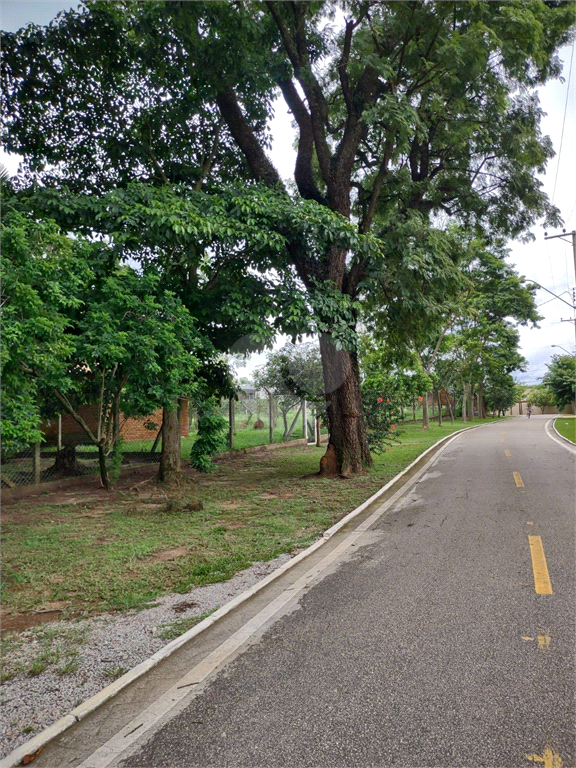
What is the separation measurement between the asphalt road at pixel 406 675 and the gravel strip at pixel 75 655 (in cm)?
69

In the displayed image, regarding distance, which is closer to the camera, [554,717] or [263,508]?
[554,717]

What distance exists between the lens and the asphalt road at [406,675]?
2.77m

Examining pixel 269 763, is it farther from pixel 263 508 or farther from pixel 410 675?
pixel 263 508

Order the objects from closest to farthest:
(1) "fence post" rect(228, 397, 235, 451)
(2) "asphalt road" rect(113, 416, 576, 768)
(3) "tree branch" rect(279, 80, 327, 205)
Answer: (2) "asphalt road" rect(113, 416, 576, 768) < (3) "tree branch" rect(279, 80, 327, 205) < (1) "fence post" rect(228, 397, 235, 451)

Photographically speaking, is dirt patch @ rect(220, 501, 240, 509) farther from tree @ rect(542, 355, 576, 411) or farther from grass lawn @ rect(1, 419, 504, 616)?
tree @ rect(542, 355, 576, 411)

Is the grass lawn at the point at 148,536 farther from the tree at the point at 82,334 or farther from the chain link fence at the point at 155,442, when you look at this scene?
the tree at the point at 82,334

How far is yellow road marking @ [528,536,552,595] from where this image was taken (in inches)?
195

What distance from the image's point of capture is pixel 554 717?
9.77 ft

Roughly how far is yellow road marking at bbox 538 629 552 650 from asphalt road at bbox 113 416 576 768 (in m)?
0.02

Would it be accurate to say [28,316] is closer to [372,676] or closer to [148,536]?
[148,536]

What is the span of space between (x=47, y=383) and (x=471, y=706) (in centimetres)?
611

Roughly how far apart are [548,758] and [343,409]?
10.5 m

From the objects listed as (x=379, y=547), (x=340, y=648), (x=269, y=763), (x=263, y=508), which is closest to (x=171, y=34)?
(x=263, y=508)

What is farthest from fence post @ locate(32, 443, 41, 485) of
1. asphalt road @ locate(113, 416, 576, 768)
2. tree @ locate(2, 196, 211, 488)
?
asphalt road @ locate(113, 416, 576, 768)
